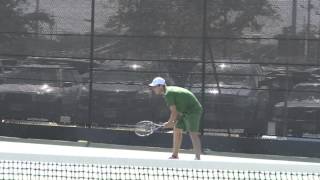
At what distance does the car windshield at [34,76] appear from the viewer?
12070 mm

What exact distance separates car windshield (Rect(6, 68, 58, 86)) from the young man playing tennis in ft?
10.0

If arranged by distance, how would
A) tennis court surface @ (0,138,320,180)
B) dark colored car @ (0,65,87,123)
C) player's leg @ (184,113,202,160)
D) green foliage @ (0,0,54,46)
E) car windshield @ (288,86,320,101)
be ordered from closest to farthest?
tennis court surface @ (0,138,320,180) < player's leg @ (184,113,202,160) < car windshield @ (288,86,320,101) < dark colored car @ (0,65,87,123) < green foliage @ (0,0,54,46)

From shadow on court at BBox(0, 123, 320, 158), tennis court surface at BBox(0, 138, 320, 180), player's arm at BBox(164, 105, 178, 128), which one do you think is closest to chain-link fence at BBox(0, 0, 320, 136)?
shadow on court at BBox(0, 123, 320, 158)

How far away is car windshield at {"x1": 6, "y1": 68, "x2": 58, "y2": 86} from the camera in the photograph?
475 inches

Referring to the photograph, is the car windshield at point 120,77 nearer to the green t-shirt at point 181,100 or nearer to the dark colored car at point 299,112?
the green t-shirt at point 181,100

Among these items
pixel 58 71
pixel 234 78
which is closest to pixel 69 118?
pixel 58 71

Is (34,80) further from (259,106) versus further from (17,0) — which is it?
(259,106)

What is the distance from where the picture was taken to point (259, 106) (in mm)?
11195

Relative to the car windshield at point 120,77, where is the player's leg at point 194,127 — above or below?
below

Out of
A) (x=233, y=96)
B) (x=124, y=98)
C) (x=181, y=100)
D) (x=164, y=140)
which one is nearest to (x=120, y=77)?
(x=124, y=98)

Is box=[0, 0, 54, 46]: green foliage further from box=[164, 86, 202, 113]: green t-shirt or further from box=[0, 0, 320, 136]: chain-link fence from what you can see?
box=[164, 86, 202, 113]: green t-shirt

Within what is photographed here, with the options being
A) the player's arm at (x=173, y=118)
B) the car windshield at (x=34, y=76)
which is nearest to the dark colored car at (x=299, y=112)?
the player's arm at (x=173, y=118)

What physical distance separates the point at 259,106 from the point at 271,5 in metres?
1.71

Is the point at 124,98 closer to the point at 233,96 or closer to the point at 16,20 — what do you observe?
the point at 233,96
